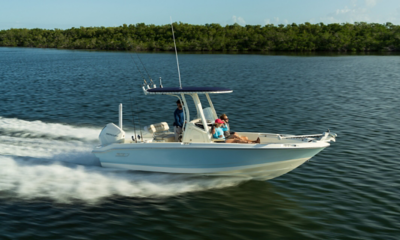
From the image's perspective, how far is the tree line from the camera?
273 feet

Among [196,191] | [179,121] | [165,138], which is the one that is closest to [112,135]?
[165,138]

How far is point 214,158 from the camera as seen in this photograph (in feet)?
30.3

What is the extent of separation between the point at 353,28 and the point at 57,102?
90144 millimetres

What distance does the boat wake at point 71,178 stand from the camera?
8.95 m

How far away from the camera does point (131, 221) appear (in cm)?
770

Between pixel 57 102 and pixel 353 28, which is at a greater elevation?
pixel 353 28

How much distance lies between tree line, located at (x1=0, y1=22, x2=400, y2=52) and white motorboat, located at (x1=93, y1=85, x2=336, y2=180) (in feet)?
183

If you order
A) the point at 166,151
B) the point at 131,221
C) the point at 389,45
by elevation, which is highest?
the point at 389,45

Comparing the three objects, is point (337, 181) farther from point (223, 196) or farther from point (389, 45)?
point (389, 45)

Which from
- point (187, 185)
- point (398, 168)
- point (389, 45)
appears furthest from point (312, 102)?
point (389, 45)

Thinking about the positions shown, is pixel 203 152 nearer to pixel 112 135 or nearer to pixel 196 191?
pixel 196 191

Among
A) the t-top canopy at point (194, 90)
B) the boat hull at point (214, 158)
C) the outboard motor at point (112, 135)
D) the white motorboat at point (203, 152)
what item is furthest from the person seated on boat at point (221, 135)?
the outboard motor at point (112, 135)

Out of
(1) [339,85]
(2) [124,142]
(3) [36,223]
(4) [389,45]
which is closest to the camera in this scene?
(3) [36,223]

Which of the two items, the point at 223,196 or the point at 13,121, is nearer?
the point at 223,196
